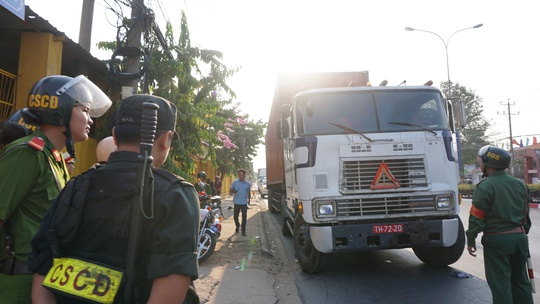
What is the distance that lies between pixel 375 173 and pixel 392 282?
1549 mm

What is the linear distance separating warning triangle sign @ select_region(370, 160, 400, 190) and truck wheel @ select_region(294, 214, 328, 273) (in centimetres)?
116

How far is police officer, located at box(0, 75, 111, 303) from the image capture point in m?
1.52

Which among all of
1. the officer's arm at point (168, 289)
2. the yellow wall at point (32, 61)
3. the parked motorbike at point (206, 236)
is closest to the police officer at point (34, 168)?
the officer's arm at point (168, 289)

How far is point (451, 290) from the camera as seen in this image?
14.8 feet

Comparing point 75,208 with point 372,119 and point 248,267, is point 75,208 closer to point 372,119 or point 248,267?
point 372,119

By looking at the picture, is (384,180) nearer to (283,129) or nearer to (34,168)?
(283,129)

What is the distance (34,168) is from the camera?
1571 millimetres

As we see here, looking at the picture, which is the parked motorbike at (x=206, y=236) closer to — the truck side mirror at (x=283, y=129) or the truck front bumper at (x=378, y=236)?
the truck side mirror at (x=283, y=129)

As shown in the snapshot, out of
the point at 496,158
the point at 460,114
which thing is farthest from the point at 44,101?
the point at 460,114

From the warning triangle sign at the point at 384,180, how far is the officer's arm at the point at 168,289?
407 centimetres

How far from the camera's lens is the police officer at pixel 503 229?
3.17 m

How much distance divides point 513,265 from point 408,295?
142 cm

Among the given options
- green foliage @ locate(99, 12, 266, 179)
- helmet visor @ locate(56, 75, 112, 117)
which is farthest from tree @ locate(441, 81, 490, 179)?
helmet visor @ locate(56, 75, 112, 117)

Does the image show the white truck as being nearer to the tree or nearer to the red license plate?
the red license plate
